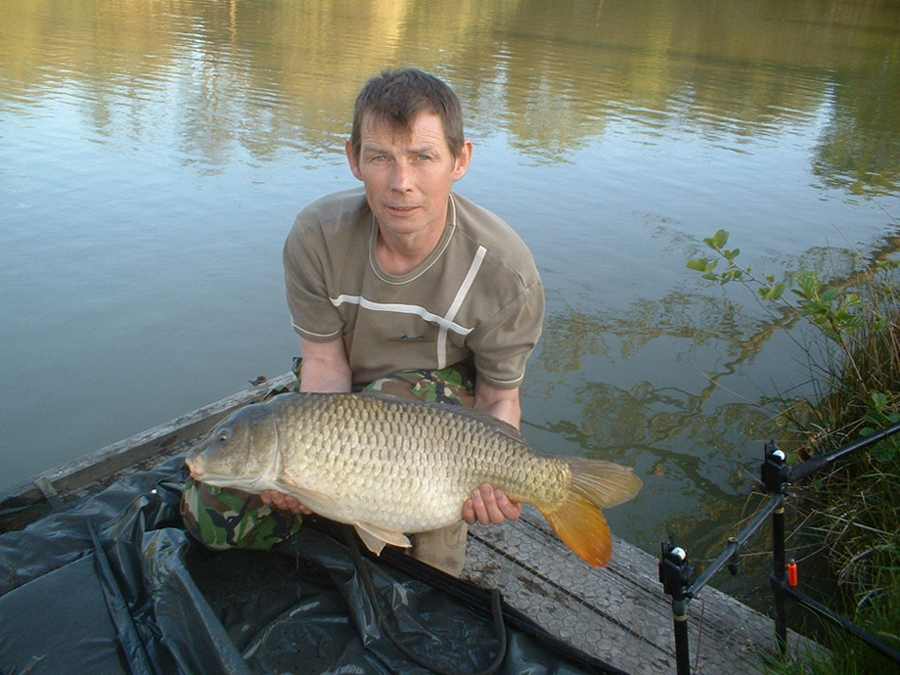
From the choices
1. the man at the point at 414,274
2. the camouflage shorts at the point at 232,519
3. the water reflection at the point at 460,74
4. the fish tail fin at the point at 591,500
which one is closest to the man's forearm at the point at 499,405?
the man at the point at 414,274

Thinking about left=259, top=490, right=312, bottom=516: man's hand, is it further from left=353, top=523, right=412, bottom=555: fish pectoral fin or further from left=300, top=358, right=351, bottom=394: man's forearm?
left=300, top=358, right=351, bottom=394: man's forearm

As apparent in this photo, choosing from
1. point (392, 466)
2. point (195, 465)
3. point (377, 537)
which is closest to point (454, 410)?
point (392, 466)

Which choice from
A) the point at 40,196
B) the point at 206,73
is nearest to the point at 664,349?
the point at 40,196

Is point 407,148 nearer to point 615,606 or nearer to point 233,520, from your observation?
point 233,520

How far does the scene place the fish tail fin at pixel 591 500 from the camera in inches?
69.4

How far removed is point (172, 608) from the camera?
173 centimetres

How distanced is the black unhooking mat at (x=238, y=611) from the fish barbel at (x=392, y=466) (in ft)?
0.61

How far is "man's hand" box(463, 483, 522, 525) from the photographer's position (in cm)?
179

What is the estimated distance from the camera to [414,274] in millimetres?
2080

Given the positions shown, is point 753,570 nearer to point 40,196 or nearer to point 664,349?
point 664,349

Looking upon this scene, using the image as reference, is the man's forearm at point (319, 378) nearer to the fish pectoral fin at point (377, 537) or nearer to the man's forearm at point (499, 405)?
the man's forearm at point (499, 405)

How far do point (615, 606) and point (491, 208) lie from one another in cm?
436

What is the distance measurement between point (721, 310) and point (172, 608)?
12.5 ft

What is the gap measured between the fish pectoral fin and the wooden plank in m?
0.48
